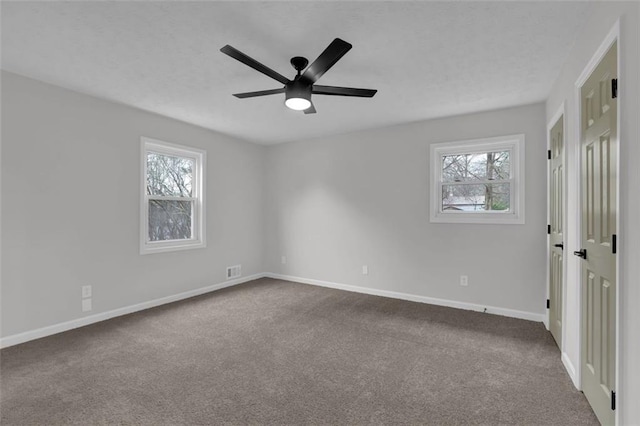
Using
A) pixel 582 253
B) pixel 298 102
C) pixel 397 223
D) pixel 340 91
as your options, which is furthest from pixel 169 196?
pixel 582 253

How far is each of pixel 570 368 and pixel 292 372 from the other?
2.08m

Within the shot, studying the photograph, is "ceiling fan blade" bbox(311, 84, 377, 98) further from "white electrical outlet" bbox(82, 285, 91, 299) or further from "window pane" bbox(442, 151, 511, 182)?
"white electrical outlet" bbox(82, 285, 91, 299)

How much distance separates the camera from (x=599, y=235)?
5.84 feet

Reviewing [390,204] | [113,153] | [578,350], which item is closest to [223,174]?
[113,153]

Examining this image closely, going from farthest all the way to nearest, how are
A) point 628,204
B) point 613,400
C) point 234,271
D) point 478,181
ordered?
1. point 234,271
2. point 478,181
3. point 613,400
4. point 628,204

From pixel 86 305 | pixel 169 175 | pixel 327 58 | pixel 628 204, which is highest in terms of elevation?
pixel 327 58

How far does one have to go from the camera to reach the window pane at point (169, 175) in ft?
13.5

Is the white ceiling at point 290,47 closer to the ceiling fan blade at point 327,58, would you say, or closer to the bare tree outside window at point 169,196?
the ceiling fan blade at point 327,58

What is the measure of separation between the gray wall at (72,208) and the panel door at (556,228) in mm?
4324

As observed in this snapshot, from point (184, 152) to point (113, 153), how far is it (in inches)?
38.1

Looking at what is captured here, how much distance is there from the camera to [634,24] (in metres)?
1.37

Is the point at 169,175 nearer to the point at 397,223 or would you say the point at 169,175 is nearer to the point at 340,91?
the point at 340,91

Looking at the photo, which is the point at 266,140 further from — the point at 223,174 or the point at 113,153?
the point at 113,153

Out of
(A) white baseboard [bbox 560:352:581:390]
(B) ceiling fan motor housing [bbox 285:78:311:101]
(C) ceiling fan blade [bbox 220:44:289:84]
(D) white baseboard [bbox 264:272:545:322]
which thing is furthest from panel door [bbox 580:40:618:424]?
(C) ceiling fan blade [bbox 220:44:289:84]
